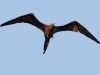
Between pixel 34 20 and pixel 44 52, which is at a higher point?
pixel 34 20

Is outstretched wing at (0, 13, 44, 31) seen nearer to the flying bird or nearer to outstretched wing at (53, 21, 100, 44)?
the flying bird

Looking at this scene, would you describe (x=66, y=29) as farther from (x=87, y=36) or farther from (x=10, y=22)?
(x=10, y=22)

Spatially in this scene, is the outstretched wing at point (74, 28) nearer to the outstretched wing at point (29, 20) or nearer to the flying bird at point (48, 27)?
the flying bird at point (48, 27)

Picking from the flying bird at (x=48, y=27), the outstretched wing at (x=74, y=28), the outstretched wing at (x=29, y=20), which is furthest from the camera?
the outstretched wing at (x=74, y=28)

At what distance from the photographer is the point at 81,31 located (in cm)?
2459

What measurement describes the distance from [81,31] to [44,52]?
8.50 ft

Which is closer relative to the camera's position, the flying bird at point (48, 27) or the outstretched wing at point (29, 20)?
the outstretched wing at point (29, 20)

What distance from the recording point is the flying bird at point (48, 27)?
78.0 feet

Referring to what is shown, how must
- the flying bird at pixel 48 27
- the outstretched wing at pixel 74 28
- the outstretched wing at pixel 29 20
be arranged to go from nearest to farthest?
the outstretched wing at pixel 29 20 → the flying bird at pixel 48 27 → the outstretched wing at pixel 74 28

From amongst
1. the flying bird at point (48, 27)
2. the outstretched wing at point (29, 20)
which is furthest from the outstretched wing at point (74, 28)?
the outstretched wing at point (29, 20)

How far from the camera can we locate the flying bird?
78.0 ft

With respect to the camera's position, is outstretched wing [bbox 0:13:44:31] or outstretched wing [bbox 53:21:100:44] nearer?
outstretched wing [bbox 0:13:44:31]

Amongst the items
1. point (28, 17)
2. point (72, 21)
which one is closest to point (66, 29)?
point (72, 21)

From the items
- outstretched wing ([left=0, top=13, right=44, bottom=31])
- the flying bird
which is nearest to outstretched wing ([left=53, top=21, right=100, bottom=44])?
the flying bird
